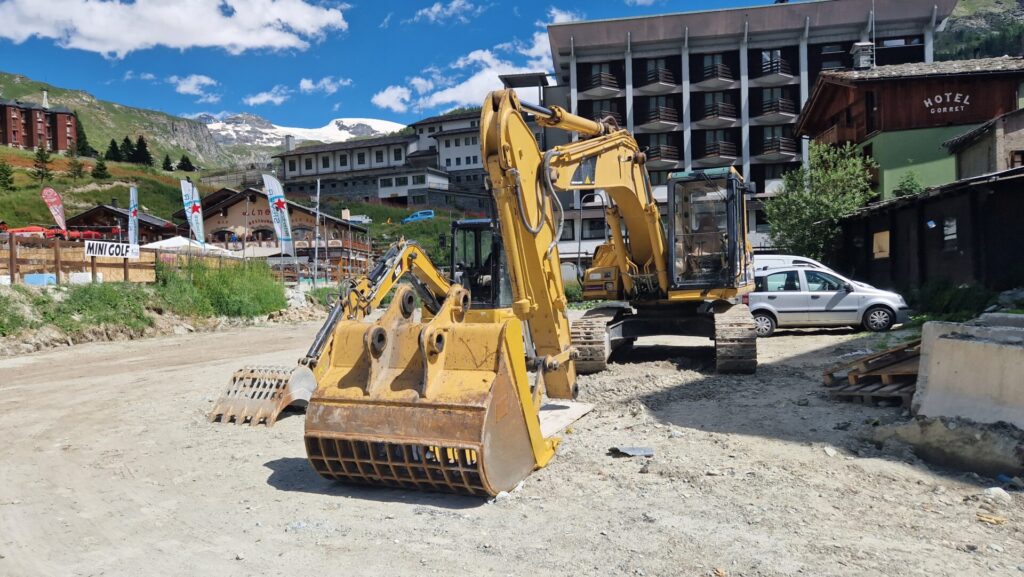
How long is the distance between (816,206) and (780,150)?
22963 millimetres

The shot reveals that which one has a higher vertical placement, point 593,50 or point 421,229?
point 593,50

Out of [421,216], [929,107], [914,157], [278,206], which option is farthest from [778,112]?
[278,206]

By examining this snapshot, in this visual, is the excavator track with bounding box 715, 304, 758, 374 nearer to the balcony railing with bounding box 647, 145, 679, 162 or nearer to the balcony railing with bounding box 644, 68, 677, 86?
the balcony railing with bounding box 647, 145, 679, 162

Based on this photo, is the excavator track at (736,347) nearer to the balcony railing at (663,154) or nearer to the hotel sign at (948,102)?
the hotel sign at (948,102)

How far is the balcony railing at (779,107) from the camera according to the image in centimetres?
4822

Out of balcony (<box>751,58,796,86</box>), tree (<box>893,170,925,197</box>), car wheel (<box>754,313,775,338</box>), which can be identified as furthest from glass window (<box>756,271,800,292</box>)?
balcony (<box>751,58,796,86</box>)

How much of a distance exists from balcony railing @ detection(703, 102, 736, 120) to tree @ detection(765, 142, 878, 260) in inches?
876

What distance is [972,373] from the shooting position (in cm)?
608

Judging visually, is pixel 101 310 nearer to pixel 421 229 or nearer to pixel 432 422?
pixel 432 422

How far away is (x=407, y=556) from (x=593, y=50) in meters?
49.2

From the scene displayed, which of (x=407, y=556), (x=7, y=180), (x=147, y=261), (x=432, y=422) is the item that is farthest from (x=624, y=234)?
(x=7, y=180)

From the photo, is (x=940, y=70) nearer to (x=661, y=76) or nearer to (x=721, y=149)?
(x=721, y=149)

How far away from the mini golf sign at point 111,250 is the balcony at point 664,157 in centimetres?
3437

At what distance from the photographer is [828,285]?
16.2 metres
